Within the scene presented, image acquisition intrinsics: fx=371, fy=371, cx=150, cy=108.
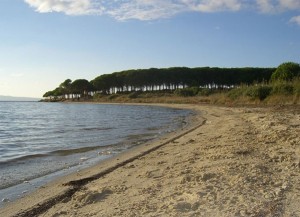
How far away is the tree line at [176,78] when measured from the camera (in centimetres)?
9412

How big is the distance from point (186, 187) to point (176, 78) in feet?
315

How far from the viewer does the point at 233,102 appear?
41.2 metres

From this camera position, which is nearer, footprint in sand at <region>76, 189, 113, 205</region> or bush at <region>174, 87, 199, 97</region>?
footprint in sand at <region>76, 189, 113, 205</region>

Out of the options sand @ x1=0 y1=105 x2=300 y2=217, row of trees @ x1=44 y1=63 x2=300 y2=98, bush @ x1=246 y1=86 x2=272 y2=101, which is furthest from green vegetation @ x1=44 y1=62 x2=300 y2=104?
sand @ x1=0 y1=105 x2=300 y2=217

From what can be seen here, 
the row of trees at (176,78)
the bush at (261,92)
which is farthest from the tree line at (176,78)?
the bush at (261,92)

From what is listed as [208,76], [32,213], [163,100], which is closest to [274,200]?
[32,213]

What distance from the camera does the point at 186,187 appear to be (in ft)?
A: 19.6

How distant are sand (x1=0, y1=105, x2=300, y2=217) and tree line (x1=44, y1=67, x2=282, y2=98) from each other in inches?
3224

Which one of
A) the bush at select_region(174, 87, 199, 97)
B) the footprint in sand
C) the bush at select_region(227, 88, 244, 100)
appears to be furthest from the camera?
the bush at select_region(174, 87, 199, 97)

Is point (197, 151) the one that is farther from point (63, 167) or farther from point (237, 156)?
point (63, 167)

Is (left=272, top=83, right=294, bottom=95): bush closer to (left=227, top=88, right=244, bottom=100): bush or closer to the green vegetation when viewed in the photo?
(left=227, top=88, right=244, bottom=100): bush

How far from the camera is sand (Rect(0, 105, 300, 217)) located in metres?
4.97

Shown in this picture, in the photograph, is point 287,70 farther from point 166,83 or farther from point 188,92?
point 166,83

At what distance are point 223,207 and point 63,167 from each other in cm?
595
